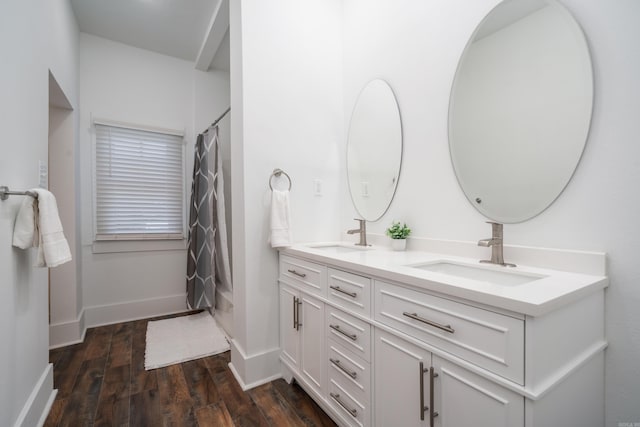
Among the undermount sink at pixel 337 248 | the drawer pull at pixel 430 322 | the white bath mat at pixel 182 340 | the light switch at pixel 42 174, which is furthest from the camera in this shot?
the white bath mat at pixel 182 340

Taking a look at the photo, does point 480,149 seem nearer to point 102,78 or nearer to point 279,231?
point 279,231

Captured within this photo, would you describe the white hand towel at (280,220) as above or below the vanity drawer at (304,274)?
above

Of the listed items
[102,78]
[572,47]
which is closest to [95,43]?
[102,78]

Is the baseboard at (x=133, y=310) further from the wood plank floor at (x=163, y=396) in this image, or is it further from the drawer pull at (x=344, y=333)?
the drawer pull at (x=344, y=333)

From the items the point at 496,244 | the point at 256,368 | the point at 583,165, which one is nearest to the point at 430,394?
the point at 496,244

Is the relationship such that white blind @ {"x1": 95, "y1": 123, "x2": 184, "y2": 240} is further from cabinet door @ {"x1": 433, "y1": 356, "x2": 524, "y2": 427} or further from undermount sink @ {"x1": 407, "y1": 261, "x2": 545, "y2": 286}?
cabinet door @ {"x1": 433, "y1": 356, "x2": 524, "y2": 427}

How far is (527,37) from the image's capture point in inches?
48.2

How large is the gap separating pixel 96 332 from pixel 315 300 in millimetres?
2406

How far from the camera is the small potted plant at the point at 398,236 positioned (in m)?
1.70

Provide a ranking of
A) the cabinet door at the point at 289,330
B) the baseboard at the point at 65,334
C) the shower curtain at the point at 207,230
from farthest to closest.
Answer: the shower curtain at the point at 207,230, the baseboard at the point at 65,334, the cabinet door at the point at 289,330

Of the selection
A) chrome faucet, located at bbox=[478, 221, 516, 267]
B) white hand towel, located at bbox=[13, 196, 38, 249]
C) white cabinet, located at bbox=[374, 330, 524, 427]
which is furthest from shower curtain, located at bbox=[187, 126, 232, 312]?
chrome faucet, located at bbox=[478, 221, 516, 267]

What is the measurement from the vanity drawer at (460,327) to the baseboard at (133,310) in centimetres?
281

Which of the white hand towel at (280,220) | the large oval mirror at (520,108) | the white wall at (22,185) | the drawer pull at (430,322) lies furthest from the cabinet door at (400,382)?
the white wall at (22,185)

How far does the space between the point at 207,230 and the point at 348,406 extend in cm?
216
